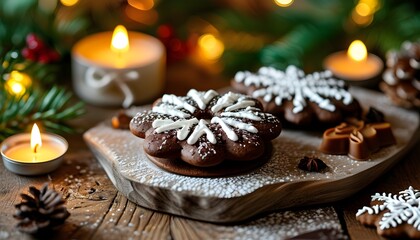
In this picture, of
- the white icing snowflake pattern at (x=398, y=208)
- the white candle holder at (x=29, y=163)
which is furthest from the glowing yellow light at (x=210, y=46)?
the white icing snowflake pattern at (x=398, y=208)

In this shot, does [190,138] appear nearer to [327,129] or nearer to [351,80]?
[327,129]

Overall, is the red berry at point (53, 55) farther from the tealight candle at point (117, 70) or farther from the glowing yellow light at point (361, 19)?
the glowing yellow light at point (361, 19)

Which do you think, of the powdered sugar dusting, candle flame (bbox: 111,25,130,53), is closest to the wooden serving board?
the powdered sugar dusting

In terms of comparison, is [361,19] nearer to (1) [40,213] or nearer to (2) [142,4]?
(2) [142,4]

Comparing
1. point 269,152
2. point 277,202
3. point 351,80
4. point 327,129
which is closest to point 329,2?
point 351,80

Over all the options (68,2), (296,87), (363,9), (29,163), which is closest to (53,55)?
(68,2)

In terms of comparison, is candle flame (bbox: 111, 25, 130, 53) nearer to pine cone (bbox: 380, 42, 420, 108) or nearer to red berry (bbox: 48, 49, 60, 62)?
red berry (bbox: 48, 49, 60, 62)
